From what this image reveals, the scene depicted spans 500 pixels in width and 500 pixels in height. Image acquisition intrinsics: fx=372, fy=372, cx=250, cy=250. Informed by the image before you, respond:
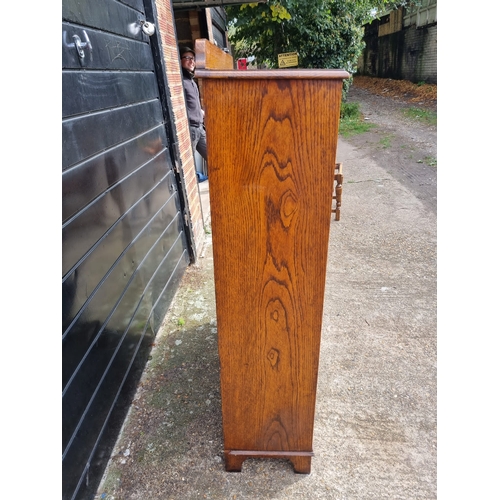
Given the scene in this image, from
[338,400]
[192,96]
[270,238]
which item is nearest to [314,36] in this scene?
[192,96]

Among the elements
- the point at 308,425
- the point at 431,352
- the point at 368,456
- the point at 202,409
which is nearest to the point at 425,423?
the point at 368,456

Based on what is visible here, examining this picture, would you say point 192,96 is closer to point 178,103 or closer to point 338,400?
point 178,103

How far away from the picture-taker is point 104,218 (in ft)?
6.19

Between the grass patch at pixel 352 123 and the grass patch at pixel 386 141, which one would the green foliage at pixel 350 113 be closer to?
the grass patch at pixel 352 123

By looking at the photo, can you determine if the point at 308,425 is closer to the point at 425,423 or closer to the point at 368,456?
the point at 368,456

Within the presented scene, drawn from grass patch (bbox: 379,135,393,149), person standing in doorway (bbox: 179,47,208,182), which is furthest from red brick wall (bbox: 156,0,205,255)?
grass patch (bbox: 379,135,393,149)

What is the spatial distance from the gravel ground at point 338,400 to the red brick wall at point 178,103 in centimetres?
53

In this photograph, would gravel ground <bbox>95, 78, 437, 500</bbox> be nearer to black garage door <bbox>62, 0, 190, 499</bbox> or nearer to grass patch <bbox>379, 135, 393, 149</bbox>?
black garage door <bbox>62, 0, 190, 499</bbox>

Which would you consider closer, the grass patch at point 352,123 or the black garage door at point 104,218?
the black garage door at point 104,218

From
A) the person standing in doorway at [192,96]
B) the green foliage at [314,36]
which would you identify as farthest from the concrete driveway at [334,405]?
the green foliage at [314,36]

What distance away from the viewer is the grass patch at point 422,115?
391 inches

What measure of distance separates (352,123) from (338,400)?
9916 mm

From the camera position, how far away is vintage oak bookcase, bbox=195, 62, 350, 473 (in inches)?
44.8

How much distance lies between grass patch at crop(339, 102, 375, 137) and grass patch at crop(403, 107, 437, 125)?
1.30 metres
